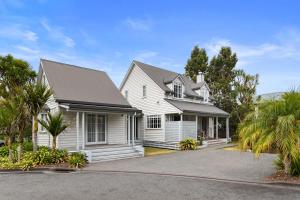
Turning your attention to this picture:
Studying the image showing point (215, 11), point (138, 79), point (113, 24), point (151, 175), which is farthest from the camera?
point (138, 79)

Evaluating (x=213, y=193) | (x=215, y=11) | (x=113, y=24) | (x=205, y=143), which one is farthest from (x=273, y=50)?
(x=213, y=193)

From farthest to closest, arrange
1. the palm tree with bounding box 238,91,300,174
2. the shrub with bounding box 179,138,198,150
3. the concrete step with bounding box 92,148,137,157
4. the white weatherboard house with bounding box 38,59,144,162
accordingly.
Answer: the shrub with bounding box 179,138,198,150
the white weatherboard house with bounding box 38,59,144,162
the concrete step with bounding box 92,148,137,157
the palm tree with bounding box 238,91,300,174

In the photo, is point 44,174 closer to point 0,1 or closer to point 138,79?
point 0,1

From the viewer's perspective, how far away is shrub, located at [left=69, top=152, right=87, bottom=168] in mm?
13156

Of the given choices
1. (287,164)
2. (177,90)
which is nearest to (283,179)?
(287,164)

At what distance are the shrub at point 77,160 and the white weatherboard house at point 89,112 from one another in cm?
73

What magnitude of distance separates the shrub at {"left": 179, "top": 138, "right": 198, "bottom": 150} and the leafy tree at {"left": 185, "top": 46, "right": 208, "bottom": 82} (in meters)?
18.1

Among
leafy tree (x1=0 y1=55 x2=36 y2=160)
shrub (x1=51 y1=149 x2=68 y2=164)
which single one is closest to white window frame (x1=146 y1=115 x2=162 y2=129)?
leafy tree (x1=0 y1=55 x2=36 y2=160)

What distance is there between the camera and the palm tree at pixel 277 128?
8945 millimetres

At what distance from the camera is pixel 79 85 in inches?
768

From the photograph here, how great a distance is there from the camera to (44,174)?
11.6 m

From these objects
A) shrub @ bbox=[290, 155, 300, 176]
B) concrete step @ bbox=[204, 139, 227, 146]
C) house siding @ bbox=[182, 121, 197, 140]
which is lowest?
concrete step @ bbox=[204, 139, 227, 146]

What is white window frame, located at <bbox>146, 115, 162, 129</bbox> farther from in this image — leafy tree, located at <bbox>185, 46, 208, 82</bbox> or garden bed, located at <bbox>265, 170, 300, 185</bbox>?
leafy tree, located at <bbox>185, 46, 208, 82</bbox>

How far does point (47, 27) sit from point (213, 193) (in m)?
13.9
